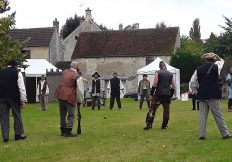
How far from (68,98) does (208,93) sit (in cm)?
385

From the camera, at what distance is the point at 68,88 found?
14586 millimetres

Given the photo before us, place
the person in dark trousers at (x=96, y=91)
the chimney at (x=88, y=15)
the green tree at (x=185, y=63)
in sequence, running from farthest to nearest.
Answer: the chimney at (x=88, y=15) → the green tree at (x=185, y=63) → the person in dark trousers at (x=96, y=91)

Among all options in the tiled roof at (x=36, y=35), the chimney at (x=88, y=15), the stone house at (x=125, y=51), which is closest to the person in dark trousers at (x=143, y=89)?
the stone house at (x=125, y=51)

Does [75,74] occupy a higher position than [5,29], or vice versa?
[5,29]

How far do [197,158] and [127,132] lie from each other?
5233 millimetres

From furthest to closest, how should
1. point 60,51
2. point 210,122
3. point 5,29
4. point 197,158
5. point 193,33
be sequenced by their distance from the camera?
point 193,33, point 60,51, point 5,29, point 210,122, point 197,158

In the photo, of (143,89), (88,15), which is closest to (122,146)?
(143,89)

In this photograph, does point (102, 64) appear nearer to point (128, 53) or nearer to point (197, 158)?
point (128, 53)

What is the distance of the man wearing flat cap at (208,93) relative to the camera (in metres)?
12.5

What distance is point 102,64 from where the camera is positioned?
215ft

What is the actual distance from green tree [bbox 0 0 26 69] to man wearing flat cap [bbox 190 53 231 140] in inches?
663

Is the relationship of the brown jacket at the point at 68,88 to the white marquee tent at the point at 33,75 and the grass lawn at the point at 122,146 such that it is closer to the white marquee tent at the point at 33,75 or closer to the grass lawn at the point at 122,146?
the grass lawn at the point at 122,146

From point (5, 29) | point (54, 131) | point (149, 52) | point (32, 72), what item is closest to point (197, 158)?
point (54, 131)

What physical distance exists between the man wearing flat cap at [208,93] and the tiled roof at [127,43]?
49.1m
